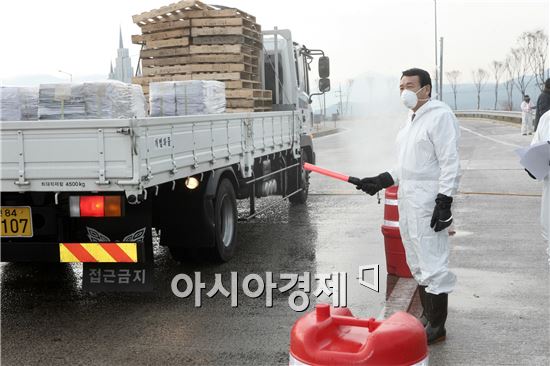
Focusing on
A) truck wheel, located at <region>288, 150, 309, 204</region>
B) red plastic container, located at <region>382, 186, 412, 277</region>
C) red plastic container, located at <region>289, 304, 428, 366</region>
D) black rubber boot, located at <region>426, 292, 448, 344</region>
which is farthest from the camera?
truck wheel, located at <region>288, 150, 309, 204</region>

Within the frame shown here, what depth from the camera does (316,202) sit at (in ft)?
39.5

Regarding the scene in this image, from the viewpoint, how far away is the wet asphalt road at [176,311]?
464 cm

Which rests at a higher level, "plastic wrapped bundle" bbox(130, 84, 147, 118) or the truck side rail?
"plastic wrapped bundle" bbox(130, 84, 147, 118)

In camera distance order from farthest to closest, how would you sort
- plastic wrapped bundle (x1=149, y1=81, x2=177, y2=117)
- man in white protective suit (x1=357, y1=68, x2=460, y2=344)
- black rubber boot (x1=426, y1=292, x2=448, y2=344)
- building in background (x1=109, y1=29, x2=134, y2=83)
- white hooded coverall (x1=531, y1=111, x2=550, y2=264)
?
building in background (x1=109, y1=29, x2=134, y2=83) → plastic wrapped bundle (x1=149, y1=81, x2=177, y2=117) → black rubber boot (x1=426, y1=292, x2=448, y2=344) → white hooded coverall (x1=531, y1=111, x2=550, y2=264) → man in white protective suit (x1=357, y1=68, x2=460, y2=344)

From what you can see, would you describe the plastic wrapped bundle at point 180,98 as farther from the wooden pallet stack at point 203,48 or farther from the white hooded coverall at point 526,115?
the white hooded coverall at point 526,115

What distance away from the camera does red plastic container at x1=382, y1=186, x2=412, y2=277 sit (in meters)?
6.23

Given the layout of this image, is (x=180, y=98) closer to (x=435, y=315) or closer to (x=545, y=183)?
(x=435, y=315)

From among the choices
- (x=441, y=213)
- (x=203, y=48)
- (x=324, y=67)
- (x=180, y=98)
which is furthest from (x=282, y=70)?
(x=441, y=213)

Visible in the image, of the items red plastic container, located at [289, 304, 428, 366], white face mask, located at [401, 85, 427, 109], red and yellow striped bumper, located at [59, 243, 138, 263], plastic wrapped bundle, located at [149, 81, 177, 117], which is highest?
plastic wrapped bundle, located at [149, 81, 177, 117]

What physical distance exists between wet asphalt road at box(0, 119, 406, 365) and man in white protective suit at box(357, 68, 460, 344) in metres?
1.07

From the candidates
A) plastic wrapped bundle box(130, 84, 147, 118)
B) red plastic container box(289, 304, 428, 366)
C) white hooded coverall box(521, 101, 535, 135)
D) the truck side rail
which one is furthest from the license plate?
Answer: white hooded coverall box(521, 101, 535, 135)

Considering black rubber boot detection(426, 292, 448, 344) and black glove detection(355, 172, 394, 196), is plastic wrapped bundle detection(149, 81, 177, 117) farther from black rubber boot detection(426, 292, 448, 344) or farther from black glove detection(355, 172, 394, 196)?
black rubber boot detection(426, 292, 448, 344)

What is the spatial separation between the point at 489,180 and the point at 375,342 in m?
12.6

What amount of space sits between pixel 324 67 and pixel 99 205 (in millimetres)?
7177
